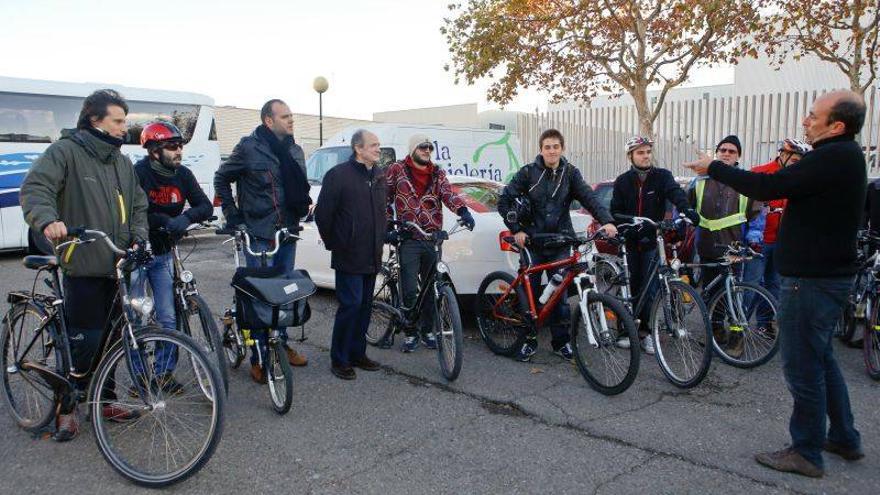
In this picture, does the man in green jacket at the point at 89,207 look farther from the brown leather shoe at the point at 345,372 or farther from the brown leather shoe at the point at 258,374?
the brown leather shoe at the point at 345,372

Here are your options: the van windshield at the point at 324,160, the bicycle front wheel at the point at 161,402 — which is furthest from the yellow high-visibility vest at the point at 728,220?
the van windshield at the point at 324,160

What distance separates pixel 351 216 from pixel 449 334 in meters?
1.12

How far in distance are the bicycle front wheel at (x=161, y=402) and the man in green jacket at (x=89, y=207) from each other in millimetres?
520

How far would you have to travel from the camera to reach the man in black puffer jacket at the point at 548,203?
548 cm

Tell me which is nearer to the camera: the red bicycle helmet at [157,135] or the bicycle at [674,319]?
the red bicycle helmet at [157,135]

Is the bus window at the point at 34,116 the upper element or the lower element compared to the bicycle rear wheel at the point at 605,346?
upper

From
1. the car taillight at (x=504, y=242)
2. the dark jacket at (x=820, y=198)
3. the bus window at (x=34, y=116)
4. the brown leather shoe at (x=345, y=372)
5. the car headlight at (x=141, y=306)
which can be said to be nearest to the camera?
the dark jacket at (x=820, y=198)

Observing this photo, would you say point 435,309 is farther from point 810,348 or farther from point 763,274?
point 763,274

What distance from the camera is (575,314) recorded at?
4.93m

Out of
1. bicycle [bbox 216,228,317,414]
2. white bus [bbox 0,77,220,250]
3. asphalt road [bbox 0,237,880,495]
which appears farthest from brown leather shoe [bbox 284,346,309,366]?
white bus [bbox 0,77,220,250]

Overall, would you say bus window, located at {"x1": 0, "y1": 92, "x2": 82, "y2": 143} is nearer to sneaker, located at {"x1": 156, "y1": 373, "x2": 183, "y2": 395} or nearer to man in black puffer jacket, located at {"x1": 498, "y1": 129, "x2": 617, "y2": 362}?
man in black puffer jacket, located at {"x1": 498, "y1": 129, "x2": 617, "y2": 362}

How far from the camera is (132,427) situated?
12.8ft

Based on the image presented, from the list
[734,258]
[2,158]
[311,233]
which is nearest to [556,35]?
[311,233]

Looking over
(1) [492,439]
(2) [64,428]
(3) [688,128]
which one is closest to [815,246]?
(1) [492,439]
